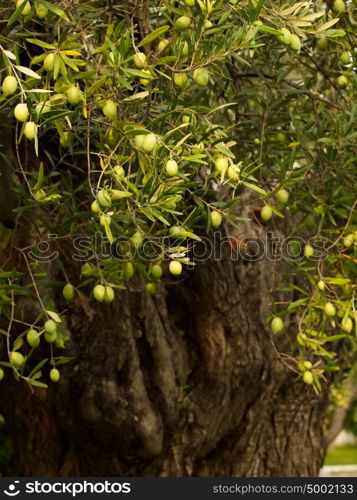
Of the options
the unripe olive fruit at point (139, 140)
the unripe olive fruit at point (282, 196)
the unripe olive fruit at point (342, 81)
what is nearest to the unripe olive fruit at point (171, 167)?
the unripe olive fruit at point (139, 140)

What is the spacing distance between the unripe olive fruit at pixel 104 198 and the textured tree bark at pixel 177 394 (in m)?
1.83

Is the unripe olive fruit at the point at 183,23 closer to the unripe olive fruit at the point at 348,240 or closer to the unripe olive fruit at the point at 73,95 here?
the unripe olive fruit at the point at 73,95

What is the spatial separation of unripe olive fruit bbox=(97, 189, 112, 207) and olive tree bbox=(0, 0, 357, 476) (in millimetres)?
14

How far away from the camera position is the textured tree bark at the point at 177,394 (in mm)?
4531

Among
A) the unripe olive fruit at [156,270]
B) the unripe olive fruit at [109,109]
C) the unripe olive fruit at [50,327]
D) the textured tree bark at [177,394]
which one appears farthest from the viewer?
the textured tree bark at [177,394]

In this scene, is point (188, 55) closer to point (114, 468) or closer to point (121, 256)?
point (121, 256)

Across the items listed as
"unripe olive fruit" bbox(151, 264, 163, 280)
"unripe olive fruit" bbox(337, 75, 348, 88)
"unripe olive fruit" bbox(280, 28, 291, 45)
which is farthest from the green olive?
"unripe olive fruit" bbox(337, 75, 348, 88)

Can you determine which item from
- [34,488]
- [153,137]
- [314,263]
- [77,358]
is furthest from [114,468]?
[153,137]

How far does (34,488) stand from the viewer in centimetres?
461

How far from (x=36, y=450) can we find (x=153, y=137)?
3.34 m

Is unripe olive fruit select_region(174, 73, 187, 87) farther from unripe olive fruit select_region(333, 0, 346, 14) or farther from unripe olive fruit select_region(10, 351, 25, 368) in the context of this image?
unripe olive fruit select_region(10, 351, 25, 368)

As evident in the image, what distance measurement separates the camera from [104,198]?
264 centimetres

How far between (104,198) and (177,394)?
2.58 metres

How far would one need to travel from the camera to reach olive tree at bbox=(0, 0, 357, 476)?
2.80 meters
